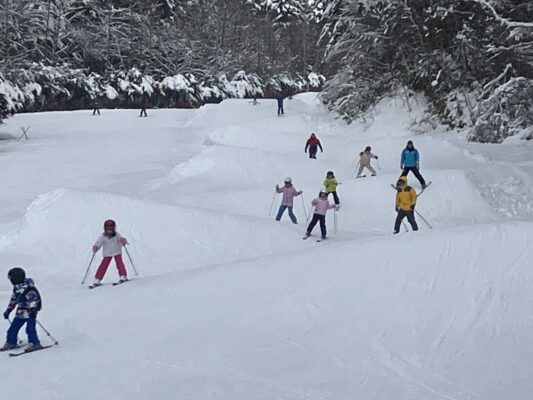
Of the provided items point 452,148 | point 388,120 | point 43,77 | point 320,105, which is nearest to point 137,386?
point 452,148

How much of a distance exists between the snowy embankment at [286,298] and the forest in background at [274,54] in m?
8.64

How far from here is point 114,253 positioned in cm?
1094

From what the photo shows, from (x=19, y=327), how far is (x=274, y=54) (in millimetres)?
62727

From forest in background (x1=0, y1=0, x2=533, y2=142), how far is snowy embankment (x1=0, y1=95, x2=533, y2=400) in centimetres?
864

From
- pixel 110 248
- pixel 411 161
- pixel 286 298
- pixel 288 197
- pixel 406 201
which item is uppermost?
pixel 411 161

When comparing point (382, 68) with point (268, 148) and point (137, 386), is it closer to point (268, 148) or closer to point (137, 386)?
point (268, 148)

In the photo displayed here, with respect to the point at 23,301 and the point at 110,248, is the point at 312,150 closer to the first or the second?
the point at 110,248

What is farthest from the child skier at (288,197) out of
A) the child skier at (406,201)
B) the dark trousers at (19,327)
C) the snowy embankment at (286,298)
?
the dark trousers at (19,327)

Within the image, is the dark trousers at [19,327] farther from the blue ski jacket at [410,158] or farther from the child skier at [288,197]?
the blue ski jacket at [410,158]

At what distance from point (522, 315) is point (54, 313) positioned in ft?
21.6

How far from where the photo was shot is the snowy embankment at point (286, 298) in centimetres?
667

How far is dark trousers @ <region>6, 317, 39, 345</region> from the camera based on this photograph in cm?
770

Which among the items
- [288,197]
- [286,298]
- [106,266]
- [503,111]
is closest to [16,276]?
[106,266]

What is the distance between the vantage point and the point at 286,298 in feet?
29.5
